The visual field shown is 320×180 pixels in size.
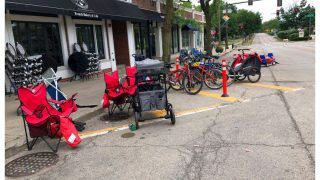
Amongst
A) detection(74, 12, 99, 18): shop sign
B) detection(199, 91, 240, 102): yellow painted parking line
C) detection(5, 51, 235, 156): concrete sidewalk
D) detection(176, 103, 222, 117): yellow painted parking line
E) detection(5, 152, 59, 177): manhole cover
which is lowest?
detection(5, 152, 59, 177): manhole cover

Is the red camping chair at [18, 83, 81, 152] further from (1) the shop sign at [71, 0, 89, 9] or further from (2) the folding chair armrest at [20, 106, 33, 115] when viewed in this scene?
(1) the shop sign at [71, 0, 89, 9]

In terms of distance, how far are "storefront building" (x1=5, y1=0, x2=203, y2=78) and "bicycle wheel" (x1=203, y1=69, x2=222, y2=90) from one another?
18.4 feet

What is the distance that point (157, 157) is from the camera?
455 centimetres

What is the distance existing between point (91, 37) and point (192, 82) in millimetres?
7110

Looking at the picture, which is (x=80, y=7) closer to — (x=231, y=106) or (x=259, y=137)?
(x=231, y=106)

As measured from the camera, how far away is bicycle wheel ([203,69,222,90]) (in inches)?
393

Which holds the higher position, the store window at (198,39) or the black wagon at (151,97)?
the store window at (198,39)

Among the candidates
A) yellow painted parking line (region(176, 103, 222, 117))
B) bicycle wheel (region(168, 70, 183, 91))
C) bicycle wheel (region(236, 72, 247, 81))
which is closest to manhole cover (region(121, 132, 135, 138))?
yellow painted parking line (region(176, 103, 222, 117))

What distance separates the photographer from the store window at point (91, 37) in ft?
45.0

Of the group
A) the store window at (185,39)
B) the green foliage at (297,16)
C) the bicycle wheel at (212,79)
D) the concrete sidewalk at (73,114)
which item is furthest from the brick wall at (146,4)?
the green foliage at (297,16)

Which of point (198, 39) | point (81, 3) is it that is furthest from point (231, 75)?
point (198, 39)

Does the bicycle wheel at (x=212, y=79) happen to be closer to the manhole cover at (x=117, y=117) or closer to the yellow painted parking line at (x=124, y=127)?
the yellow painted parking line at (x=124, y=127)

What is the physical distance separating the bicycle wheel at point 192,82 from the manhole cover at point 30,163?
5393 mm

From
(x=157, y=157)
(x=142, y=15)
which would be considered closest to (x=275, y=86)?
(x=157, y=157)
